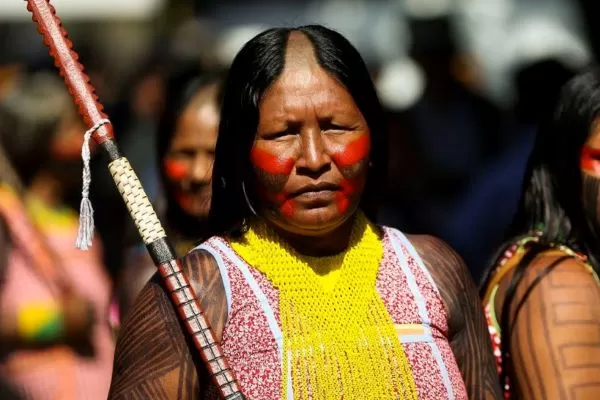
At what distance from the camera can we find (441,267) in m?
3.59

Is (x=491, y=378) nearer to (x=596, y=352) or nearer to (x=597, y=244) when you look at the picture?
(x=596, y=352)

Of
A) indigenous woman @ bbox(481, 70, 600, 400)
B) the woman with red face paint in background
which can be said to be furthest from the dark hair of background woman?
indigenous woman @ bbox(481, 70, 600, 400)

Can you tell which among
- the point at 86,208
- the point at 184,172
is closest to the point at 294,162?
the point at 86,208

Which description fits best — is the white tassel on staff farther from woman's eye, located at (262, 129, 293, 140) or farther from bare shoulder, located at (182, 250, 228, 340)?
woman's eye, located at (262, 129, 293, 140)

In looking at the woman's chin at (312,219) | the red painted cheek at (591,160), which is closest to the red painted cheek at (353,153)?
the woman's chin at (312,219)

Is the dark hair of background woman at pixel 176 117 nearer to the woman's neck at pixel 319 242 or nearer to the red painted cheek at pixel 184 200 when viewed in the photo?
the red painted cheek at pixel 184 200

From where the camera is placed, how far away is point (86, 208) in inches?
136

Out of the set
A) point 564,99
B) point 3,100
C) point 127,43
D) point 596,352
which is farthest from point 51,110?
point 127,43

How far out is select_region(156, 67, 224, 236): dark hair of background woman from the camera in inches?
199

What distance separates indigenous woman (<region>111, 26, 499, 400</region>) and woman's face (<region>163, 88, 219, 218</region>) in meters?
1.39

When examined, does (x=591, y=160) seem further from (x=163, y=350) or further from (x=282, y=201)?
(x=163, y=350)

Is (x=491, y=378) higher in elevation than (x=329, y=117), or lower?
lower

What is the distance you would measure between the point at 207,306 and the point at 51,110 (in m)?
3.18

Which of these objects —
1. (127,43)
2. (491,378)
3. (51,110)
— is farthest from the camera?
(127,43)
